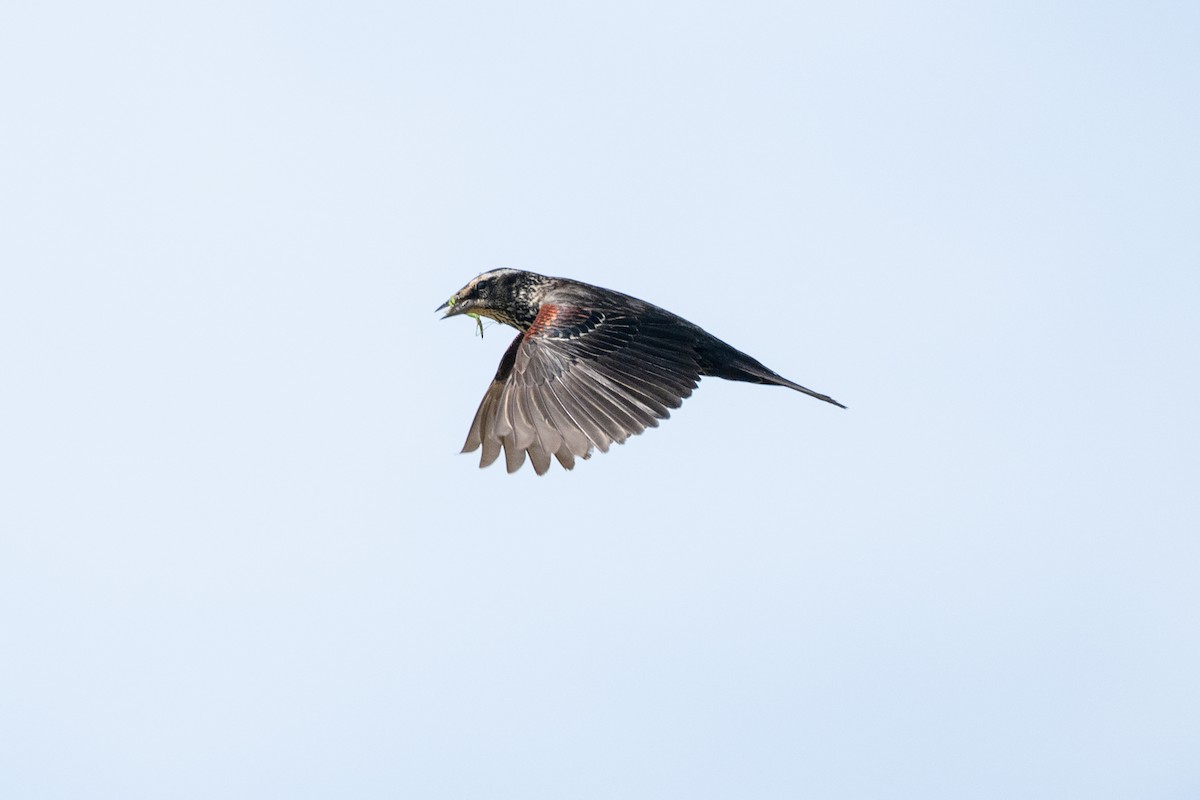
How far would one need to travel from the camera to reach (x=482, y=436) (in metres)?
13.6

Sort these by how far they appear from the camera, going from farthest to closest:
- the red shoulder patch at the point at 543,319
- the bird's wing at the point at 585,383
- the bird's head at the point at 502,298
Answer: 1. the bird's head at the point at 502,298
2. the red shoulder patch at the point at 543,319
3. the bird's wing at the point at 585,383

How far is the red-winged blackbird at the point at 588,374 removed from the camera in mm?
12344

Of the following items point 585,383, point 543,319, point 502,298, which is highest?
point 502,298

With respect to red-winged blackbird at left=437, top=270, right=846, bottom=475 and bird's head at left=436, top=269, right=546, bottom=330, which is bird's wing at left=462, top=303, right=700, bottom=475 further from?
bird's head at left=436, top=269, right=546, bottom=330

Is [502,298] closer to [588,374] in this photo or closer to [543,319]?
[543,319]

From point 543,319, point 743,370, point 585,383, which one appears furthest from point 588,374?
point 743,370

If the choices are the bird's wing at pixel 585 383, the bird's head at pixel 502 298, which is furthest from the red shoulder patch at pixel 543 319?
the bird's head at pixel 502 298

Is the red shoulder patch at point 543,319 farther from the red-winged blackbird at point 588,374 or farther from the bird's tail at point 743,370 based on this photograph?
the bird's tail at point 743,370

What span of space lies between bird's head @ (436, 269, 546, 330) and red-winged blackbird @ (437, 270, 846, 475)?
8 cm

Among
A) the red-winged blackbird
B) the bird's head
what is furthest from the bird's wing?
the bird's head

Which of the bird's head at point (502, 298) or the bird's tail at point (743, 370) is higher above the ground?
the bird's head at point (502, 298)

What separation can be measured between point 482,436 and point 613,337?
1267mm

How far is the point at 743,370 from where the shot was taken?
45.1 feet

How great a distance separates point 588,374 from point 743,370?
1.55 m
